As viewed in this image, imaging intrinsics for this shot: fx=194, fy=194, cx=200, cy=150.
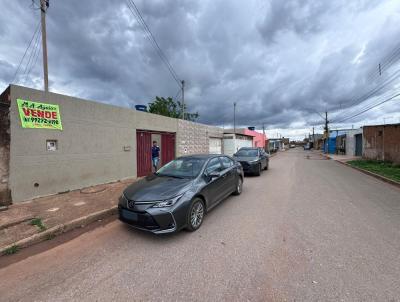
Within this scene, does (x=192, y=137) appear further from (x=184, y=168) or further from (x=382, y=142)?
(x=382, y=142)

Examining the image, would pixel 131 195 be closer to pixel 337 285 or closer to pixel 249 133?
pixel 337 285

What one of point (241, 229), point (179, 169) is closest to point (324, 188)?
point (241, 229)

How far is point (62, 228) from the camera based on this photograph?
12.3ft

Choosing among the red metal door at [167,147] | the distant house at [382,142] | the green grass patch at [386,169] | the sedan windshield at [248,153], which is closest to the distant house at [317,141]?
the distant house at [382,142]

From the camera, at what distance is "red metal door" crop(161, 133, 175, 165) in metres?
10.8

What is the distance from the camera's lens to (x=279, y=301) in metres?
2.05

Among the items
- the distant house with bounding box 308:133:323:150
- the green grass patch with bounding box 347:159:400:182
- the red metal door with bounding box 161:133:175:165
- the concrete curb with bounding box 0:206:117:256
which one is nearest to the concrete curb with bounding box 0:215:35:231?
the concrete curb with bounding box 0:206:117:256

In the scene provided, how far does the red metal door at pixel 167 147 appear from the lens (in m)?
10.8

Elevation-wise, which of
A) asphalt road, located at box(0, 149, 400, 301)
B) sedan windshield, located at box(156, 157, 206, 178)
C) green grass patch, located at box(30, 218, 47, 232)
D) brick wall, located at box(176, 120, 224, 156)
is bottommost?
asphalt road, located at box(0, 149, 400, 301)

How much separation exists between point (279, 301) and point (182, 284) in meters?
1.08

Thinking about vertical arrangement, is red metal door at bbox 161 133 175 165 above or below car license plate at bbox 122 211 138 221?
above

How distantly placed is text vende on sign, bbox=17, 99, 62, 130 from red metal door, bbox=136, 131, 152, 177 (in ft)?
11.4

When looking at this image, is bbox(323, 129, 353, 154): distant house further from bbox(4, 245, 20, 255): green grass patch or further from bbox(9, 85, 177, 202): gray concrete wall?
bbox(4, 245, 20, 255): green grass patch

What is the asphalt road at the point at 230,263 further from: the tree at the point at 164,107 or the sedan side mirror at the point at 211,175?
the tree at the point at 164,107
